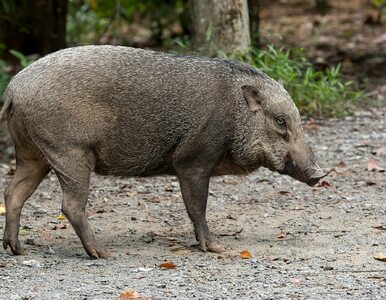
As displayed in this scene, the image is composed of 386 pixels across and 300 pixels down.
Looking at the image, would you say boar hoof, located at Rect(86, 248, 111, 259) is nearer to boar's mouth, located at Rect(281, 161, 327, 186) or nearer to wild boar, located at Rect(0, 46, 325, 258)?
wild boar, located at Rect(0, 46, 325, 258)

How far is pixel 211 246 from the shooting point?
6.80 metres

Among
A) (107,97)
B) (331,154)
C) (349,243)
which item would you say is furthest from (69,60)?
(331,154)

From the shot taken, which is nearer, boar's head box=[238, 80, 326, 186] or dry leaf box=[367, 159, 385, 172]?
boar's head box=[238, 80, 326, 186]

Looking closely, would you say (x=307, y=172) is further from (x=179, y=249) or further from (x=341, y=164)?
(x=341, y=164)

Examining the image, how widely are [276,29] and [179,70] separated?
1129 cm

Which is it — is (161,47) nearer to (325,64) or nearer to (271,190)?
(325,64)

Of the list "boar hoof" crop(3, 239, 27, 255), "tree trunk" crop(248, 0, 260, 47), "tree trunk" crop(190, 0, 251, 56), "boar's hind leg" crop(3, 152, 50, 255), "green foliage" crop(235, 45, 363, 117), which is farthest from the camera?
"tree trunk" crop(248, 0, 260, 47)

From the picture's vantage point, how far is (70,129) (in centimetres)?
637

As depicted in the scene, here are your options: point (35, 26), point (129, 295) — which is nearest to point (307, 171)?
point (129, 295)

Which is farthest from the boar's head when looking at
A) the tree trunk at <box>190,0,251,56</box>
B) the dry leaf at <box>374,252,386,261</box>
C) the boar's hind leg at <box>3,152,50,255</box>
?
the tree trunk at <box>190,0,251,56</box>

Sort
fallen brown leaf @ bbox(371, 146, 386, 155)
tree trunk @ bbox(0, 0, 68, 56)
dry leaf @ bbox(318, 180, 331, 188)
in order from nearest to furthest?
Result: dry leaf @ bbox(318, 180, 331, 188) < fallen brown leaf @ bbox(371, 146, 386, 155) < tree trunk @ bbox(0, 0, 68, 56)

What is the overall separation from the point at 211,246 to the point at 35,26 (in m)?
8.12

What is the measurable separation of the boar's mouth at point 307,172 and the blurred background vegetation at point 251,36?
7.84 ft

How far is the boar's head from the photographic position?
6.86 m
